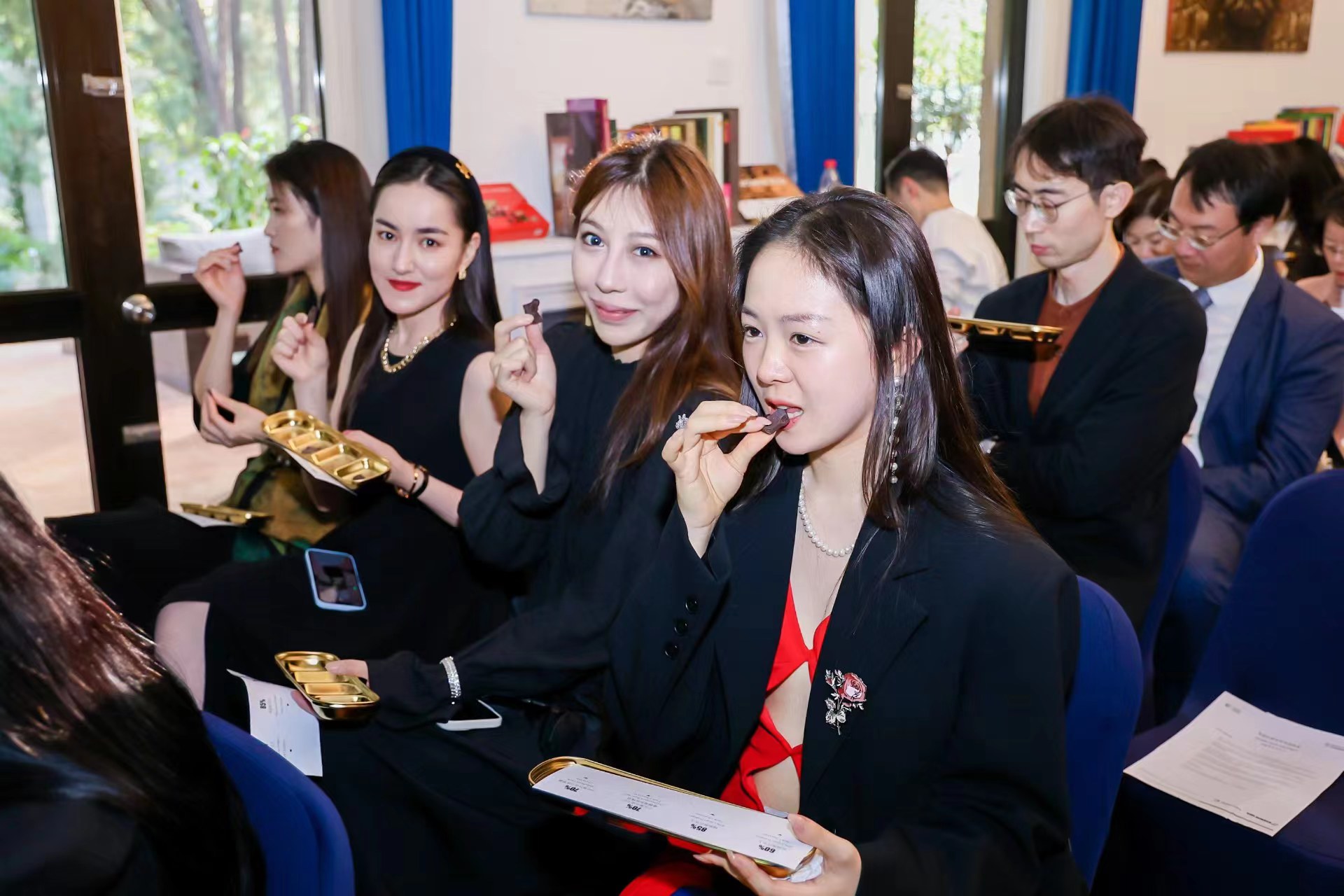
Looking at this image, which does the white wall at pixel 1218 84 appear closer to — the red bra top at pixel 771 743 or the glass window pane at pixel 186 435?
the glass window pane at pixel 186 435

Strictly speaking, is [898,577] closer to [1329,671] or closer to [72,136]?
[1329,671]

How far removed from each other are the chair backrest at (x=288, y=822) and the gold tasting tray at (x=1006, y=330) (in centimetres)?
162

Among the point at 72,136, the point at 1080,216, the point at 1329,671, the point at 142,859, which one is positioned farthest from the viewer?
the point at 72,136

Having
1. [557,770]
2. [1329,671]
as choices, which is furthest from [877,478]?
[1329,671]

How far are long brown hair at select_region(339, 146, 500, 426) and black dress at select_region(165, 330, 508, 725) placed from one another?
5cm

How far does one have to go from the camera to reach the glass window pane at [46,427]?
3.58 meters

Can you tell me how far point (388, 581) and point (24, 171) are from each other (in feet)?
6.90

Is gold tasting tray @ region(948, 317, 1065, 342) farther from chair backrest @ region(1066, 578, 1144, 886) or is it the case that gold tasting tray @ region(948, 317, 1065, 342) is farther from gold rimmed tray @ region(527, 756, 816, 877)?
gold rimmed tray @ region(527, 756, 816, 877)

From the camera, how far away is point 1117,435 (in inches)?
91.1

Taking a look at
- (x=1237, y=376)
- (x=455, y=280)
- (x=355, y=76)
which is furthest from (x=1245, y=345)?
(x=355, y=76)

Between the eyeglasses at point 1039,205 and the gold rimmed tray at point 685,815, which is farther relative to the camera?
the eyeglasses at point 1039,205

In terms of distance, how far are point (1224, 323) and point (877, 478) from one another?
2.04 metres

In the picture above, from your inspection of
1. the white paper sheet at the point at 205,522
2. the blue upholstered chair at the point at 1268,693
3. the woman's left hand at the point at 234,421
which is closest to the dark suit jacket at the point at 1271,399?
the blue upholstered chair at the point at 1268,693

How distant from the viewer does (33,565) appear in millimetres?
922
